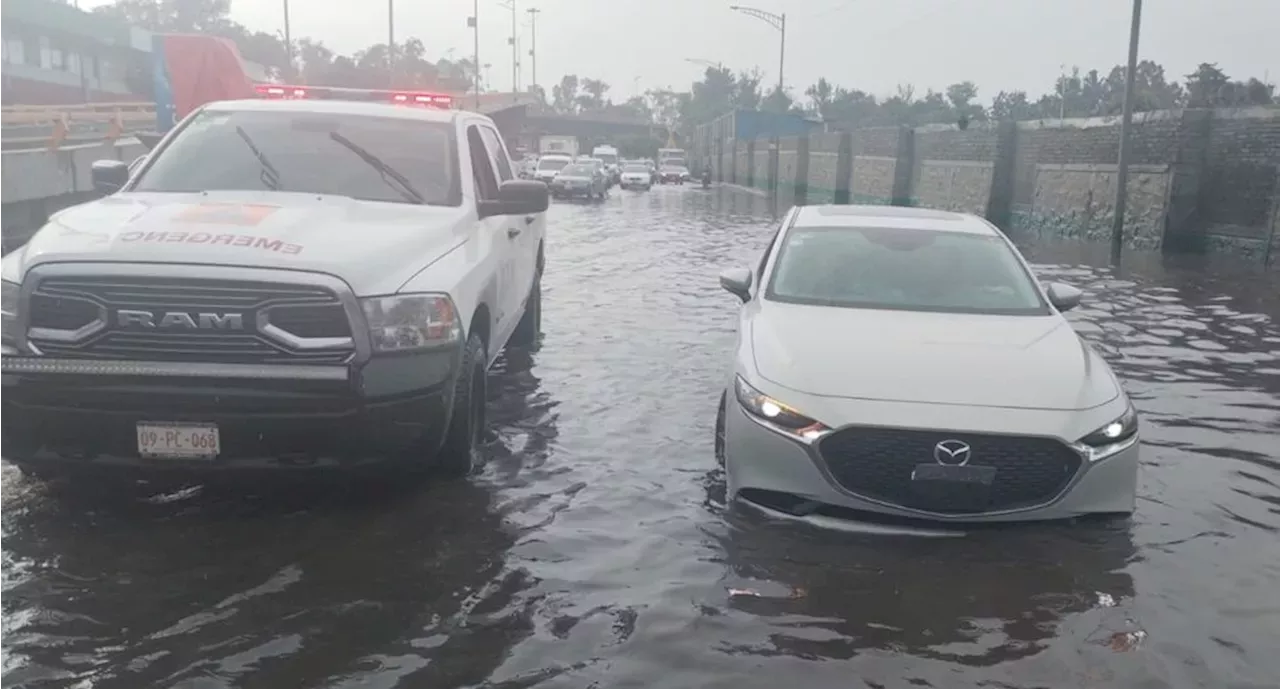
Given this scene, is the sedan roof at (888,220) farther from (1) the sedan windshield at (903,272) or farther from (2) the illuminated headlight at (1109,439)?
(2) the illuminated headlight at (1109,439)

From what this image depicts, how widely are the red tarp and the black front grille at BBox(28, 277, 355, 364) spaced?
64.3 feet

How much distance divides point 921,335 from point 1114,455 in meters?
1.14

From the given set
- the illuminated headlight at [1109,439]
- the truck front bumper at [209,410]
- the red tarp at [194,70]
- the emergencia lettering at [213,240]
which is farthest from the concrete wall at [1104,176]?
the emergencia lettering at [213,240]

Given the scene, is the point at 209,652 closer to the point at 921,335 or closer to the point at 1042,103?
the point at 921,335

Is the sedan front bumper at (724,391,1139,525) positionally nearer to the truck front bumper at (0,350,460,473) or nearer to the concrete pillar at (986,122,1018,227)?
the truck front bumper at (0,350,460,473)

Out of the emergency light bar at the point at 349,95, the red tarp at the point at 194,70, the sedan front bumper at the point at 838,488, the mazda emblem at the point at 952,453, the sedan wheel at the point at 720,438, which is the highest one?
the red tarp at the point at 194,70

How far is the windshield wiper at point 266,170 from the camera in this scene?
6.62 m

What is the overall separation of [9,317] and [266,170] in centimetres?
188

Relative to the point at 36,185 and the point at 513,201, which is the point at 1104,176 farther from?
the point at 513,201

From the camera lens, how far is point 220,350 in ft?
16.6

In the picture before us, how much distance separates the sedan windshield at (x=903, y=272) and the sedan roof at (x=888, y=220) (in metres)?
0.09

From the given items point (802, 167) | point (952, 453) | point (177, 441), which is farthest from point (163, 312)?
point (802, 167)

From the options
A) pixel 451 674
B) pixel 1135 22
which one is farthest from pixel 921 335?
pixel 1135 22

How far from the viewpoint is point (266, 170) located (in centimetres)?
671
